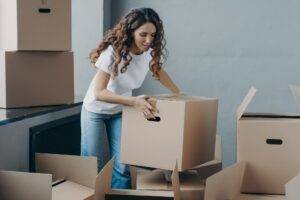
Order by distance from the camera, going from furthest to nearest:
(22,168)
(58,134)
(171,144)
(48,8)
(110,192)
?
(58,134) → (48,8) → (22,168) → (171,144) → (110,192)

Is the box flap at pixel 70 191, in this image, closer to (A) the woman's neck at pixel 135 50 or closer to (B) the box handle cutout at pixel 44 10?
(A) the woman's neck at pixel 135 50

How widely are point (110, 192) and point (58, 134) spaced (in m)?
0.87

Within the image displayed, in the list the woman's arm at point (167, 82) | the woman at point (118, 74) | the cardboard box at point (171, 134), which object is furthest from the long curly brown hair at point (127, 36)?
the cardboard box at point (171, 134)

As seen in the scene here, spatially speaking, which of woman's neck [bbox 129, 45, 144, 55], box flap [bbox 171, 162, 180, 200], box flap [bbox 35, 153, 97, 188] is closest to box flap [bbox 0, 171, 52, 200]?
box flap [bbox 35, 153, 97, 188]

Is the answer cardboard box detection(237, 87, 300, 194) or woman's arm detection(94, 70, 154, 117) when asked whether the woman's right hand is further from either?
cardboard box detection(237, 87, 300, 194)

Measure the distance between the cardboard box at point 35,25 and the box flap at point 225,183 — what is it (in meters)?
1.14

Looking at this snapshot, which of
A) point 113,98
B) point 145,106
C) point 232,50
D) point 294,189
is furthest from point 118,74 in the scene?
point 232,50

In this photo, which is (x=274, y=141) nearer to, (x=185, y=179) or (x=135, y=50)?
(x=185, y=179)

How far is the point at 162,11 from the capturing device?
10.4 ft

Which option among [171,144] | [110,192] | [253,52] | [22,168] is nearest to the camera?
[110,192]

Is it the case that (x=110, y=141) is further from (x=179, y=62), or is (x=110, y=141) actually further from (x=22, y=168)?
(x=179, y=62)

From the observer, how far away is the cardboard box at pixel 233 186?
1.52 metres

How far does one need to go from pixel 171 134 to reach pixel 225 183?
0.31 metres

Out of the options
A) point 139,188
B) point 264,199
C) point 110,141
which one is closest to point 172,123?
point 139,188
